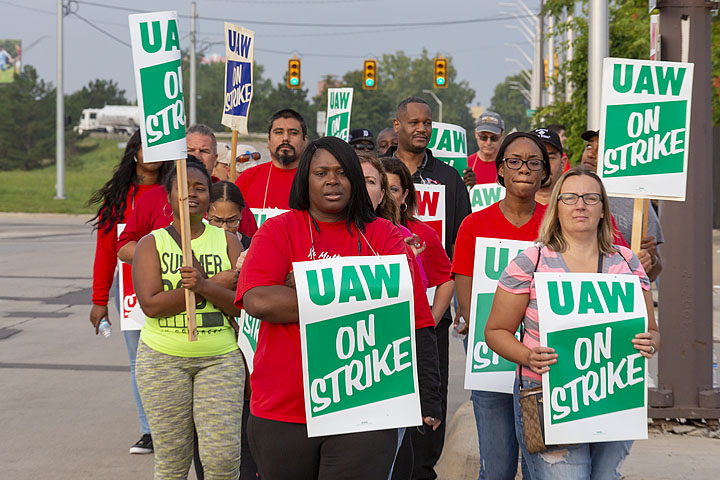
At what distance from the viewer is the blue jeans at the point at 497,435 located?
510 centimetres

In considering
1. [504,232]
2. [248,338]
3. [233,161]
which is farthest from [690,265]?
[248,338]

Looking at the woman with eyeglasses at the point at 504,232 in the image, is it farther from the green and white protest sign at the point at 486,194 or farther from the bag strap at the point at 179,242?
the green and white protest sign at the point at 486,194

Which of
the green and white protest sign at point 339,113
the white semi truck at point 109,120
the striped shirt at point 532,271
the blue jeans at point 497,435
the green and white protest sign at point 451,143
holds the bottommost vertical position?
the blue jeans at point 497,435

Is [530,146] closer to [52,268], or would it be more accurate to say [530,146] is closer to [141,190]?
[141,190]

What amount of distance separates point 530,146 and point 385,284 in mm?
1750

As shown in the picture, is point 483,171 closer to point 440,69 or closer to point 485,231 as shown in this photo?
point 485,231

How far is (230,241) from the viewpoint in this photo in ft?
17.2

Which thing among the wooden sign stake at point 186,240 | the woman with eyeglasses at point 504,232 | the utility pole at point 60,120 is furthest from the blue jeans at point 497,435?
the utility pole at point 60,120

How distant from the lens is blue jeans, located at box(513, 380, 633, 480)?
407cm

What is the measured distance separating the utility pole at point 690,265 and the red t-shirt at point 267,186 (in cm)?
260

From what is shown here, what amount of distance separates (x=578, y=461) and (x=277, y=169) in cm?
349

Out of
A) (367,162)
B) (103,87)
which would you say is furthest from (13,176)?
(367,162)

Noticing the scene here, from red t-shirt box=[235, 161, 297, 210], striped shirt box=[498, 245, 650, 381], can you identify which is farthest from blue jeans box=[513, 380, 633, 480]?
red t-shirt box=[235, 161, 297, 210]

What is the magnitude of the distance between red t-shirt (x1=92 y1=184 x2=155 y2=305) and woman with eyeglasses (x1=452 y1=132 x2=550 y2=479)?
233 cm
